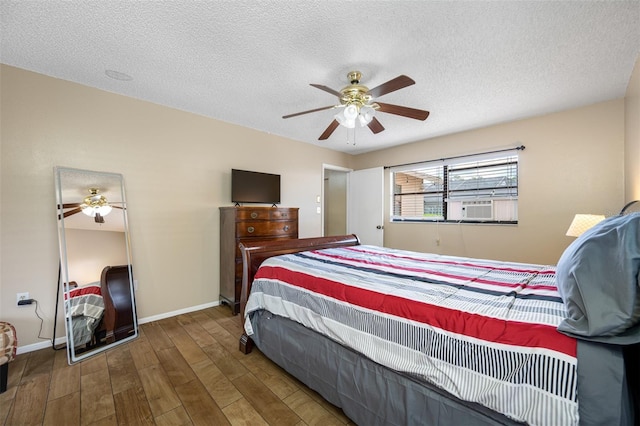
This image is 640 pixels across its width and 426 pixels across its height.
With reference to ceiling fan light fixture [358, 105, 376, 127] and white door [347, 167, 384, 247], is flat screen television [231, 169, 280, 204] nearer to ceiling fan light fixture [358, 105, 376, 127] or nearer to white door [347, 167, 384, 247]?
white door [347, 167, 384, 247]

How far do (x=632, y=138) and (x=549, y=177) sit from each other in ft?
2.70

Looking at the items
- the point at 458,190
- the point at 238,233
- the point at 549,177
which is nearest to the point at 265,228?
the point at 238,233

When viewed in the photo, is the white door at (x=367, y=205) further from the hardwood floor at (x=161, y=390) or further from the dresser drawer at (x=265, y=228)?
the hardwood floor at (x=161, y=390)

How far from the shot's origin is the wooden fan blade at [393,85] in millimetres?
1749

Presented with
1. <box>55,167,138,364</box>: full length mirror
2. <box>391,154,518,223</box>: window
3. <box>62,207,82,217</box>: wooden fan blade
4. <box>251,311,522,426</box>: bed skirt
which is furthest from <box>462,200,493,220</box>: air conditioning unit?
<box>62,207,82,217</box>: wooden fan blade

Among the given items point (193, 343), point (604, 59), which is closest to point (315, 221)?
point (193, 343)

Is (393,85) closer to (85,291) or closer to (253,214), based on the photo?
(253,214)

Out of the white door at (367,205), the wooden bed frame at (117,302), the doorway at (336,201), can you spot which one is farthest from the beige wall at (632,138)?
the wooden bed frame at (117,302)

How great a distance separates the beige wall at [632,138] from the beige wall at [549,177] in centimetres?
16

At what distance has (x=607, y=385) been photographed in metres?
0.81

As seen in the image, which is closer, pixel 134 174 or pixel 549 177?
pixel 134 174

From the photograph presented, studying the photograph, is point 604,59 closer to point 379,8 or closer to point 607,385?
point 379,8

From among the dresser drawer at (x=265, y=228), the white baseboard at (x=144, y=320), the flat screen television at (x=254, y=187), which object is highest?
the flat screen television at (x=254, y=187)

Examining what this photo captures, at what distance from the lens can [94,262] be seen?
97.7 inches
